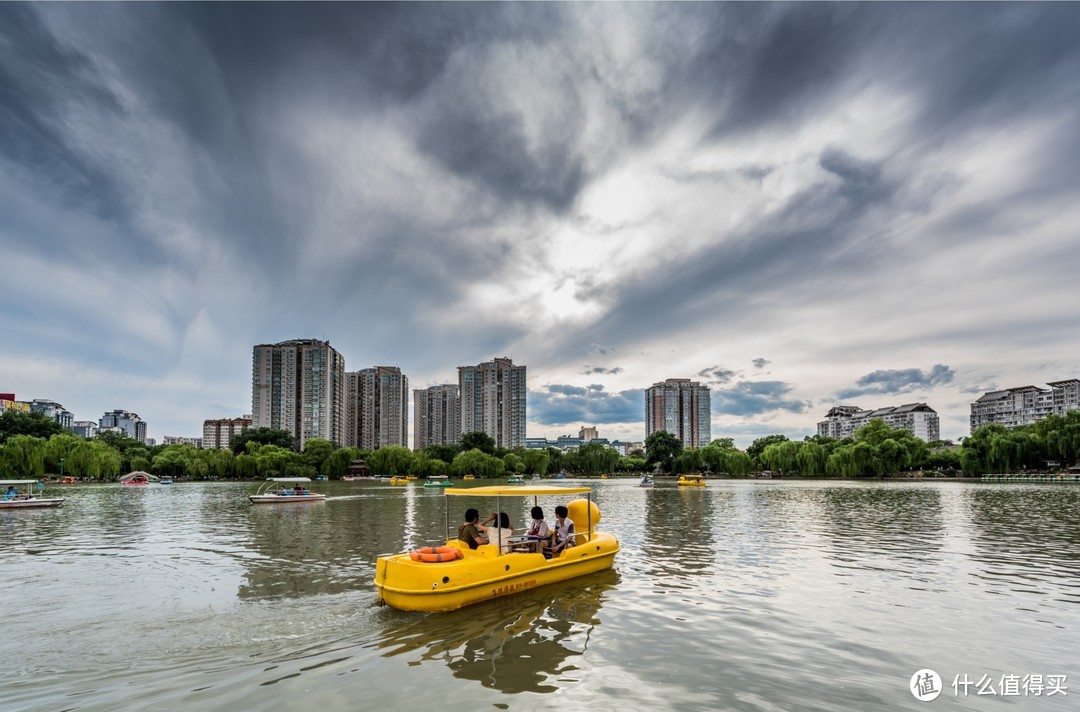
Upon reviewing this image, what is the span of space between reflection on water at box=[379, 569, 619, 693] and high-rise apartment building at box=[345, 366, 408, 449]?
160642mm

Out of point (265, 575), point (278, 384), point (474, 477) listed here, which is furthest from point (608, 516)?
point (278, 384)

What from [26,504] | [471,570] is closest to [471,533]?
[471,570]

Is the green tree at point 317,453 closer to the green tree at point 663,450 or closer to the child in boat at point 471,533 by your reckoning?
the green tree at point 663,450

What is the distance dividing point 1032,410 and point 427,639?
230774 millimetres

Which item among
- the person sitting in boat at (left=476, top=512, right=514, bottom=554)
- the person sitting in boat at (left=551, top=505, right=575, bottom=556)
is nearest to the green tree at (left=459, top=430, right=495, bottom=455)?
the person sitting in boat at (left=551, top=505, right=575, bottom=556)

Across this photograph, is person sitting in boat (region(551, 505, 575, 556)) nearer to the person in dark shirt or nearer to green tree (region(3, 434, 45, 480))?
the person in dark shirt

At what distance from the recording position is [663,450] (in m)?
118

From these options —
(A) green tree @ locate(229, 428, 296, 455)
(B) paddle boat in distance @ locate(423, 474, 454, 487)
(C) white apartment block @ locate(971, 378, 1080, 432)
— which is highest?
(C) white apartment block @ locate(971, 378, 1080, 432)

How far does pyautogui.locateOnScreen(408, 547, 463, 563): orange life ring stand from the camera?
460 inches

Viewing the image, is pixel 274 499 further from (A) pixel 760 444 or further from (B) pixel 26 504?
(A) pixel 760 444

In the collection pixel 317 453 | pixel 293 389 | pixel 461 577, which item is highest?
pixel 293 389

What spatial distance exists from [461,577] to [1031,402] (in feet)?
754

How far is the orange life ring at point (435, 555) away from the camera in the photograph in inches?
460

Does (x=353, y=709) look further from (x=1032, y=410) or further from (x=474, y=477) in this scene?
(x=1032, y=410)
